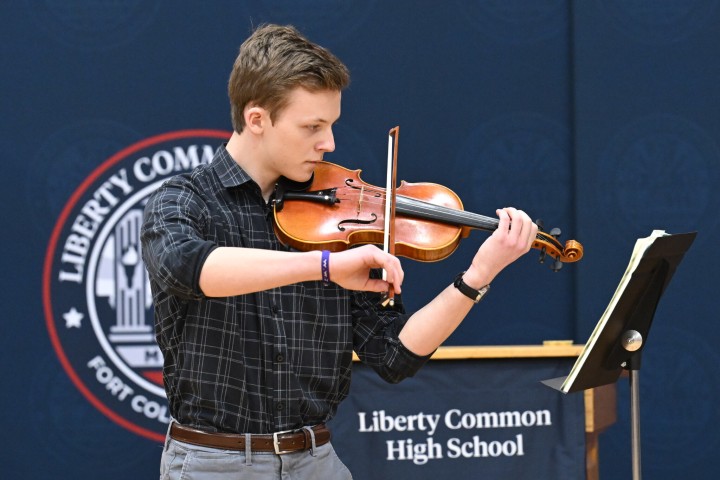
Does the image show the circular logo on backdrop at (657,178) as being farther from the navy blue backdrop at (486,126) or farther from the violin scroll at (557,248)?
the violin scroll at (557,248)

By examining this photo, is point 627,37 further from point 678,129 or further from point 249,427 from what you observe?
point 249,427

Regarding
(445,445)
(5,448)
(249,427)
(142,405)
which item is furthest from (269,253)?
(5,448)

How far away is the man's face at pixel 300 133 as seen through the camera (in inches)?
79.7

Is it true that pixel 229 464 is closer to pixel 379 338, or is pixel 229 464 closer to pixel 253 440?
pixel 253 440

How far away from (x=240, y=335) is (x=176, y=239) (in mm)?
304

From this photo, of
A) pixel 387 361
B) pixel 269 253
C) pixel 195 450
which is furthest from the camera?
pixel 387 361

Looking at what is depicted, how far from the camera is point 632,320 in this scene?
2.20 meters

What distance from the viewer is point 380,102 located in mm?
3838

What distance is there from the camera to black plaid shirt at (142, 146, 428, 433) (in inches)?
77.4

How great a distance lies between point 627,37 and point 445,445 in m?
1.82

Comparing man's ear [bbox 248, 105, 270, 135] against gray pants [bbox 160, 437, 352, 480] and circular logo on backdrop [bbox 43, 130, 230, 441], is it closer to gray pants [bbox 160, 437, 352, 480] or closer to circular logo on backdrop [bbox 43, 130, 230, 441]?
gray pants [bbox 160, 437, 352, 480]

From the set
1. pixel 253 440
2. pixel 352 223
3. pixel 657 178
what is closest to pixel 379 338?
pixel 352 223

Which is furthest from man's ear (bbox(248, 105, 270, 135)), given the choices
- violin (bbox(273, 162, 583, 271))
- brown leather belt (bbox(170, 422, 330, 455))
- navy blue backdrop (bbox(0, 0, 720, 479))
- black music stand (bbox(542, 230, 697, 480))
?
navy blue backdrop (bbox(0, 0, 720, 479))

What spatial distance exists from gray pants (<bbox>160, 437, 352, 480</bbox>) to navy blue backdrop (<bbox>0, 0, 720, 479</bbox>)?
71.8 inches
